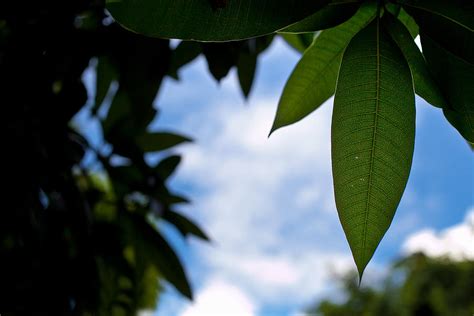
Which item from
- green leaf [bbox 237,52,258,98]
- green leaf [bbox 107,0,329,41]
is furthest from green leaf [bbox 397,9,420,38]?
green leaf [bbox 237,52,258,98]

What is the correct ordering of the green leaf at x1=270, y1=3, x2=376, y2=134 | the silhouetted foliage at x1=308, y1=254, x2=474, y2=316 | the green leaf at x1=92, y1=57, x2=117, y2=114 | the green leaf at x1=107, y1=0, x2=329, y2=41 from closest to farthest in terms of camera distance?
1. the green leaf at x1=107, y1=0, x2=329, y2=41
2. the green leaf at x1=270, y1=3, x2=376, y2=134
3. the green leaf at x1=92, y1=57, x2=117, y2=114
4. the silhouetted foliage at x1=308, y1=254, x2=474, y2=316

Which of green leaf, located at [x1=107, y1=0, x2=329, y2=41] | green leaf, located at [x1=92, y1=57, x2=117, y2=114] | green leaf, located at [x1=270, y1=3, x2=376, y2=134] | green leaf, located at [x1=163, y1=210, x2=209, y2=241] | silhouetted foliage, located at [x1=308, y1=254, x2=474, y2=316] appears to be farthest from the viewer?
silhouetted foliage, located at [x1=308, y1=254, x2=474, y2=316]

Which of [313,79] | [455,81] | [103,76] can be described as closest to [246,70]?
[103,76]

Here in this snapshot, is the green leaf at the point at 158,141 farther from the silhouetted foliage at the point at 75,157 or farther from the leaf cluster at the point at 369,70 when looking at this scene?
the leaf cluster at the point at 369,70

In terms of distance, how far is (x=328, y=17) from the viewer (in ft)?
1.61

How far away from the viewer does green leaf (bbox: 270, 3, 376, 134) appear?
0.56 meters

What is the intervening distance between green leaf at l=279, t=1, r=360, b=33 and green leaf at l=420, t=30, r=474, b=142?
0.21 ft

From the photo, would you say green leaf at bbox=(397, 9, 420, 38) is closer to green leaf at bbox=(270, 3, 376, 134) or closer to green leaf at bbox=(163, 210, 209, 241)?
green leaf at bbox=(270, 3, 376, 134)

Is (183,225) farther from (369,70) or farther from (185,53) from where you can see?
(369,70)

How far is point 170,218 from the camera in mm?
1425

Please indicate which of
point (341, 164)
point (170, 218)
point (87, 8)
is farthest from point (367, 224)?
point (170, 218)

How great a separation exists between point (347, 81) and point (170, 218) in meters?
1.01

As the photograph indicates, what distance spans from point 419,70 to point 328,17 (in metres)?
0.10

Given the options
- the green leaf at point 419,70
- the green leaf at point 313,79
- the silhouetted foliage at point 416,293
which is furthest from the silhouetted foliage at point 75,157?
the silhouetted foliage at point 416,293
